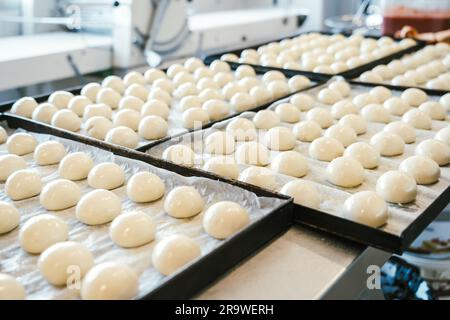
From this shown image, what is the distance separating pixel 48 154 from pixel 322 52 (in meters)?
1.85

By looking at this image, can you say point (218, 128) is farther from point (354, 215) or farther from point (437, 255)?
point (437, 255)

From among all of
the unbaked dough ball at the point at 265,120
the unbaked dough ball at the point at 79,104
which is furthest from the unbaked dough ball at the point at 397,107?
the unbaked dough ball at the point at 79,104

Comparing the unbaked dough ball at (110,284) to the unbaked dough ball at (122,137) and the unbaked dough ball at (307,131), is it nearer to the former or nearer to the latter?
the unbaked dough ball at (122,137)

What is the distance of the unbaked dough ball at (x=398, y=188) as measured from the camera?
117cm

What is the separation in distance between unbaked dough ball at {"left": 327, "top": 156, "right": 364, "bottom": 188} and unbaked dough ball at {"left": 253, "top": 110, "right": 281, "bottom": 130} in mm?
439

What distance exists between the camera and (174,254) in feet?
2.95

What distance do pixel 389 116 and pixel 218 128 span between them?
63cm

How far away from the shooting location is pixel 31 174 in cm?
125

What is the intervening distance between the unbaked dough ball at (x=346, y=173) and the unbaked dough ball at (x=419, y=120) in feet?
1.63

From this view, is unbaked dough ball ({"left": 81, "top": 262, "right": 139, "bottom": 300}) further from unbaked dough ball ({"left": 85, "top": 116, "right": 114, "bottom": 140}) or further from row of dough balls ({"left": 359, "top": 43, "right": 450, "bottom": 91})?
row of dough balls ({"left": 359, "top": 43, "right": 450, "bottom": 91})

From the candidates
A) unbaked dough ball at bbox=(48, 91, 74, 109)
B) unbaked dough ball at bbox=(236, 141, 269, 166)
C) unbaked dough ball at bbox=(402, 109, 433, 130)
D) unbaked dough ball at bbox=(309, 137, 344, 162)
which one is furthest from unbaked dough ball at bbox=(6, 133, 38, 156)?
unbaked dough ball at bbox=(402, 109, 433, 130)

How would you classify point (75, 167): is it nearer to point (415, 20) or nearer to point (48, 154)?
point (48, 154)

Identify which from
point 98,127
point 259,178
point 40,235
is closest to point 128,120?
point 98,127
